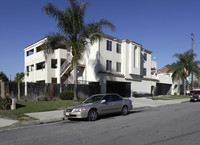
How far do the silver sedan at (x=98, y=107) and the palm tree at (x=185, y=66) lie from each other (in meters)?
28.6

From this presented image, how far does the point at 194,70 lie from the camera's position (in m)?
38.0

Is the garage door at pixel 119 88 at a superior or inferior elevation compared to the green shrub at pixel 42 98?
superior

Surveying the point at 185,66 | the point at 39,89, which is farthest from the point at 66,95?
the point at 185,66

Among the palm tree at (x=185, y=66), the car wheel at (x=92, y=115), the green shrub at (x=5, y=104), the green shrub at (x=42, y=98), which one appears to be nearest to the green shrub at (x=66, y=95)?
the green shrub at (x=42, y=98)

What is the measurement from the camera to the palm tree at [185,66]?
38062mm

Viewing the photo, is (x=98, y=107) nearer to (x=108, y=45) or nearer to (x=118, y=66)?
(x=108, y=45)

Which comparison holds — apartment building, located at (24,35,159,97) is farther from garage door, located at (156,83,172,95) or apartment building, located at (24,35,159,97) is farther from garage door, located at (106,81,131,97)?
garage door, located at (156,83,172,95)

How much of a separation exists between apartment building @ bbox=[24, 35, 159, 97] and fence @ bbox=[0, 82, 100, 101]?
3.10ft

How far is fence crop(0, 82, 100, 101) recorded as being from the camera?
59.6 feet

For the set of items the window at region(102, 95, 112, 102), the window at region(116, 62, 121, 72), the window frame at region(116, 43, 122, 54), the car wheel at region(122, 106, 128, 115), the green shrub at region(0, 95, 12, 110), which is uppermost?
the window frame at region(116, 43, 122, 54)

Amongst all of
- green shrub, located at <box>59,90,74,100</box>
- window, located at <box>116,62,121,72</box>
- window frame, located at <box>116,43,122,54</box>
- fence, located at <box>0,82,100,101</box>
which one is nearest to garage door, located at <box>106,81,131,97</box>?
window, located at <box>116,62,121,72</box>

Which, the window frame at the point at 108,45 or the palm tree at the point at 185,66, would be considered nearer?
the window frame at the point at 108,45

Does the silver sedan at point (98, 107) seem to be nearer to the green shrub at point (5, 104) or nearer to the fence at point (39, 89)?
the green shrub at point (5, 104)

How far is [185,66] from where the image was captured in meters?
38.7
